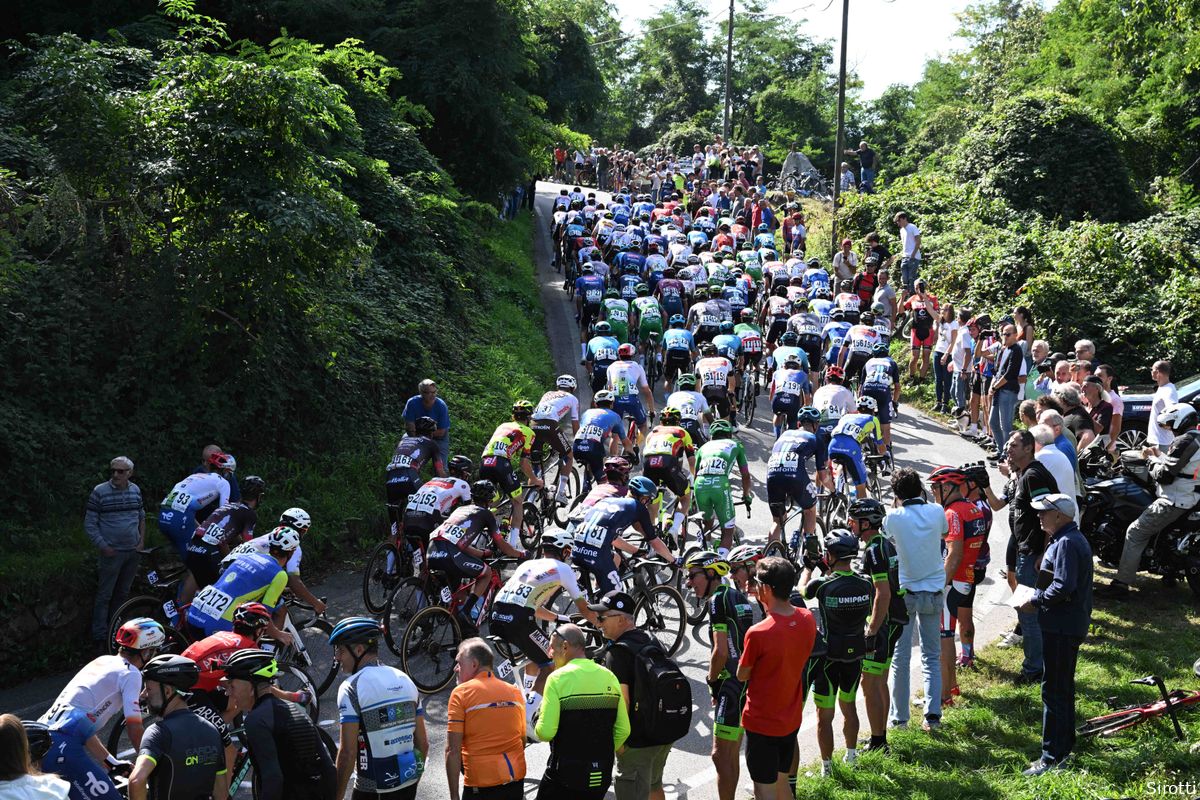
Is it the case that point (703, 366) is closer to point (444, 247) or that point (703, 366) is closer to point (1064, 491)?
point (1064, 491)

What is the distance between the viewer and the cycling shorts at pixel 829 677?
8.65 m

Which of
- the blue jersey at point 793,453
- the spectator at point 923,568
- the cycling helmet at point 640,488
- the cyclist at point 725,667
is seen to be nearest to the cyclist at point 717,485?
the blue jersey at point 793,453

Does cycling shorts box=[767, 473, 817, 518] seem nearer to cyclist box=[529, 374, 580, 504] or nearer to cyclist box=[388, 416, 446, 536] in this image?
cyclist box=[529, 374, 580, 504]

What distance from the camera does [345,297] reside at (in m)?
19.0

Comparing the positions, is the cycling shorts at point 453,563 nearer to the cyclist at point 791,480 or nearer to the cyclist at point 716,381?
the cyclist at point 791,480

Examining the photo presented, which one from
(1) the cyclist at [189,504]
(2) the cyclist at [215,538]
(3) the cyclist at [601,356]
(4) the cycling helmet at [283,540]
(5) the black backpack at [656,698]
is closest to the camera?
(5) the black backpack at [656,698]

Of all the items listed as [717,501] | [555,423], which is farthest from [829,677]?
[555,423]

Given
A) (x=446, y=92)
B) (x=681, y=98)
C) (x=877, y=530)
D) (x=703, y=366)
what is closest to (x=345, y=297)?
(x=703, y=366)

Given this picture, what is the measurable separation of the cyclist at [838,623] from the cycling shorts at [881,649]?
50 cm

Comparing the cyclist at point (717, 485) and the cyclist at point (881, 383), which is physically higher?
the cyclist at point (881, 383)

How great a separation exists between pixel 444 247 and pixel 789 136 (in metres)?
42.5

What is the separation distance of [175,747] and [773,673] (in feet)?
12.3

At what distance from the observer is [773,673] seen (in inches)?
301

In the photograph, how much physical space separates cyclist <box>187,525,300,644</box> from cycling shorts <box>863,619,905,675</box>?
185 inches
